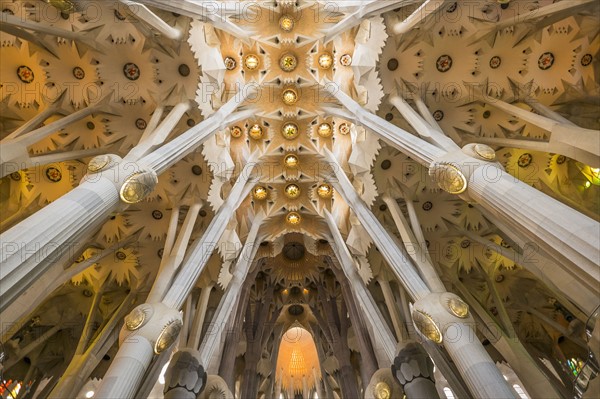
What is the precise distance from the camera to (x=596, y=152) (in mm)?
9062

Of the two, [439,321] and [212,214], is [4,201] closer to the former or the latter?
[212,214]

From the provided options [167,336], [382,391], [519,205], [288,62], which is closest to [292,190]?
[288,62]

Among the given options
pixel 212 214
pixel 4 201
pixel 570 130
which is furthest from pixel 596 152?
pixel 4 201

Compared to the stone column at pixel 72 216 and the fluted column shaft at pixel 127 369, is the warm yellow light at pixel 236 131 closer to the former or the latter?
the stone column at pixel 72 216

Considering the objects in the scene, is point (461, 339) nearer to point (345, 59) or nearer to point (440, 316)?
point (440, 316)

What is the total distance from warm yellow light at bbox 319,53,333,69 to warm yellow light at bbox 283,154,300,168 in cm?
434

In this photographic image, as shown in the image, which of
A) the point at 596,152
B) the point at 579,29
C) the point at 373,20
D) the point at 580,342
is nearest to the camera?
the point at 596,152

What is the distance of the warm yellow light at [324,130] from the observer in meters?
18.5

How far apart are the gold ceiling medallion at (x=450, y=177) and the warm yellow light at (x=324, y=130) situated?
10.3 m

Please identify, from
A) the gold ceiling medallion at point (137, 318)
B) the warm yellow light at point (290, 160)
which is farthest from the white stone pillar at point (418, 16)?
the gold ceiling medallion at point (137, 318)

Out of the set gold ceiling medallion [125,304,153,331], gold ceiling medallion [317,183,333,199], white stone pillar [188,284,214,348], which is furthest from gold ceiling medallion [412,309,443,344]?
gold ceiling medallion [317,183,333,199]

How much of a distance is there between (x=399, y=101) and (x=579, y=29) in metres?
5.67

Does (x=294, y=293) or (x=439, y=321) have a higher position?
(x=294, y=293)

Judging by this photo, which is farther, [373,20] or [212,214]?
[212,214]
